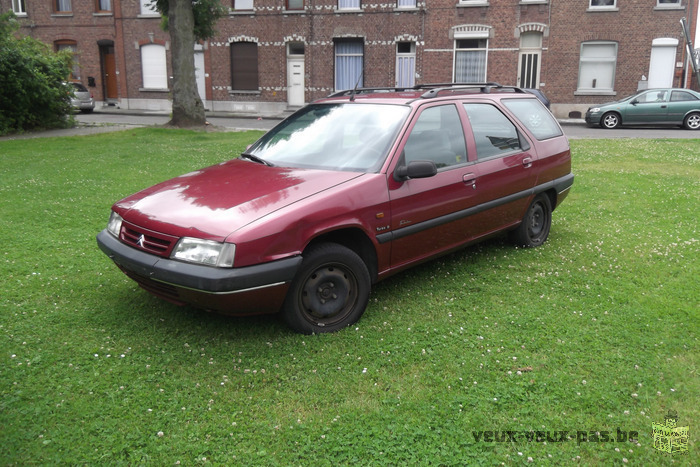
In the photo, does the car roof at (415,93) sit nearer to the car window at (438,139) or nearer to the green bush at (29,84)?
the car window at (438,139)

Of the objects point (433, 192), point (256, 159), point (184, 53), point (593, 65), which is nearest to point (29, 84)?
point (184, 53)

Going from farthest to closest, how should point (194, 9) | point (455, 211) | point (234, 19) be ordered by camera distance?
point (234, 19), point (194, 9), point (455, 211)

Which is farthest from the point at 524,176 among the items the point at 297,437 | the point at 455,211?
the point at 297,437

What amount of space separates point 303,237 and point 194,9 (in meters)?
18.6

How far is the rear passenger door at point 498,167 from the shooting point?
18.2 feet

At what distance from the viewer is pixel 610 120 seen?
23047mm

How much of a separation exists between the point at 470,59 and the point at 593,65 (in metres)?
5.52

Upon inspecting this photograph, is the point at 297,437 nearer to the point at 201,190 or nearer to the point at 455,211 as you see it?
the point at 201,190

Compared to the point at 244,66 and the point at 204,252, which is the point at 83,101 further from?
the point at 204,252

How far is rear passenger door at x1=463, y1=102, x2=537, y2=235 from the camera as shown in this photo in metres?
5.55

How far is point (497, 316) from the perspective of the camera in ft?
15.4

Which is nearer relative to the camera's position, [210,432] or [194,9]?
[210,432]

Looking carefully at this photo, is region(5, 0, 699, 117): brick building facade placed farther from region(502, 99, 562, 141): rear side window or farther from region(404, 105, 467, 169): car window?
region(404, 105, 467, 169): car window

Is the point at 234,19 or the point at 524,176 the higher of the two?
the point at 234,19
